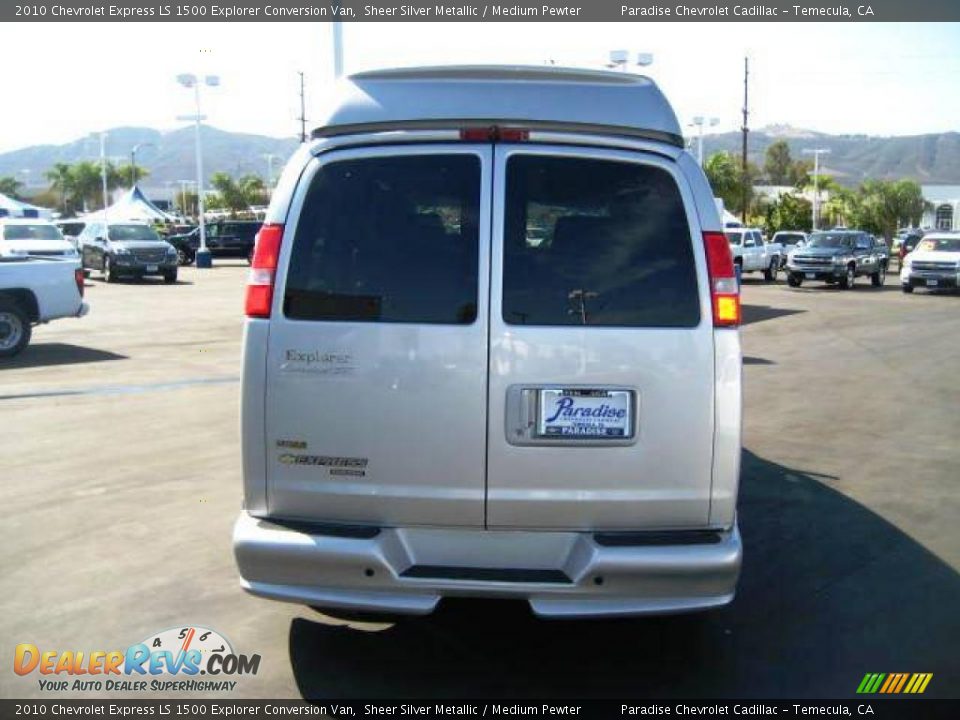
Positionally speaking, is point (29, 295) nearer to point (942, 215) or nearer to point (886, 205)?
point (886, 205)

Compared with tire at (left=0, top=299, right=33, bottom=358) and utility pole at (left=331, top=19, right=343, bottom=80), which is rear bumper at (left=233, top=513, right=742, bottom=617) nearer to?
tire at (left=0, top=299, right=33, bottom=358)

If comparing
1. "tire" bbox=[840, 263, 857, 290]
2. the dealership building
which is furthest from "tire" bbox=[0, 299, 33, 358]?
the dealership building

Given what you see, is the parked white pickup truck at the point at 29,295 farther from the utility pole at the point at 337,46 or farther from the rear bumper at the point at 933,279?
the rear bumper at the point at 933,279

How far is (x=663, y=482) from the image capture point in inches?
151

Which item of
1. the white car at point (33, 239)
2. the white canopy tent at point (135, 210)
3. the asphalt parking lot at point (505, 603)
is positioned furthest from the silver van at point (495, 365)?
the white canopy tent at point (135, 210)

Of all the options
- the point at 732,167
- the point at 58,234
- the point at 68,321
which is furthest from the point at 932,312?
the point at 732,167

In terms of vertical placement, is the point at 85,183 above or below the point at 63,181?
below

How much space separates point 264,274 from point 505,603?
2247mm

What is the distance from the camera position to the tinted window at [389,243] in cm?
385

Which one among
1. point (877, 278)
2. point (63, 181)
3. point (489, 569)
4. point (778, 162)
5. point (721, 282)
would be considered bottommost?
point (877, 278)

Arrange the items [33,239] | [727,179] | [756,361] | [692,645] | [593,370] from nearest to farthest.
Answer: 1. [593,370]
2. [692,645]
3. [756,361]
4. [33,239]
5. [727,179]

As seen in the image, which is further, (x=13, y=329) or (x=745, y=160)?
(x=745, y=160)

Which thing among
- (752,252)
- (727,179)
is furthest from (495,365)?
(727,179)

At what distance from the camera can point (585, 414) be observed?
3803 mm
